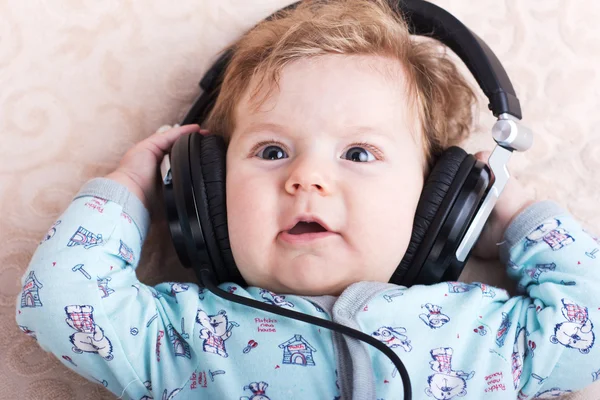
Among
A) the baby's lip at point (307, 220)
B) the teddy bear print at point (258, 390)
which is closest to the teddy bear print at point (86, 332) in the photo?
the teddy bear print at point (258, 390)

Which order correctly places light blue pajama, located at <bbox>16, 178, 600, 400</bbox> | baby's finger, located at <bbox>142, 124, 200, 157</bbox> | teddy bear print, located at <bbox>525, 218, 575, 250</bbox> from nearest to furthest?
light blue pajama, located at <bbox>16, 178, 600, 400</bbox>
teddy bear print, located at <bbox>525, 218, 575, 250</bbox>
baby's finger, located at <bbox>142, 124, 200, 157</bbox>

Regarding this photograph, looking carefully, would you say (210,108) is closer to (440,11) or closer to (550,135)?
(440,11)

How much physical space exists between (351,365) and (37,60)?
86 cm

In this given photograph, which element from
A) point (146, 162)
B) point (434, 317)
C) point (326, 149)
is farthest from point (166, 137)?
point (434, 317)

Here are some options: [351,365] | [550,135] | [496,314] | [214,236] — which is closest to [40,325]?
[214,236]

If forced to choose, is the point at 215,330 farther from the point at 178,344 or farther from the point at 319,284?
the point at 319,284

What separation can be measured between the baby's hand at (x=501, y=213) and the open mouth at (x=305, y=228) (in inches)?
13.4

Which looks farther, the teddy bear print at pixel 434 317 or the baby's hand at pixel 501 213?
the baby's hand at pixel 501 213

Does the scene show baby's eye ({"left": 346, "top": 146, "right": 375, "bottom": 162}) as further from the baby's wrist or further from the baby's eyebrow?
the baby's wrist

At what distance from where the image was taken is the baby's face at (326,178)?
993 mm

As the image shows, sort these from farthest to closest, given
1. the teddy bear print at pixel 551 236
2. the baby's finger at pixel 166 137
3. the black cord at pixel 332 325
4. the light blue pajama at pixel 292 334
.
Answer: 1. the baby's finger at pixel 166 137
2. the teddy bear print at pixel 551 236
3. the light blue pajama at pixel 292 334
4. the black cord at pixel 332 325

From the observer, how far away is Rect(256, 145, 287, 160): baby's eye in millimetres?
1066

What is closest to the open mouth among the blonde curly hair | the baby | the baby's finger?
the baby

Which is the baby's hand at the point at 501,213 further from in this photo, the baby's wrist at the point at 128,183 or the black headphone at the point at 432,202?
the baby's wrist at the point at 128,183
